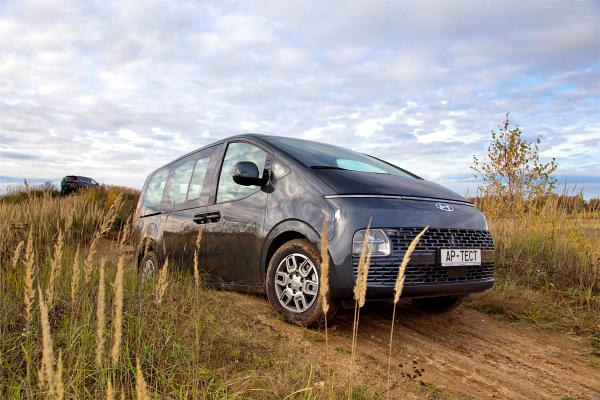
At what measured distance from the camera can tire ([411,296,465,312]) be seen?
145 inches

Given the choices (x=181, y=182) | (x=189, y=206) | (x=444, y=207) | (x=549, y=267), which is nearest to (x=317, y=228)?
(x=444, y=207)

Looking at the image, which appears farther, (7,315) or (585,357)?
(585,357)

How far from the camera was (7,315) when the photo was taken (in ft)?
7.46

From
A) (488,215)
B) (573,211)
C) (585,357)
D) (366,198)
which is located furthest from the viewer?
(488,215)

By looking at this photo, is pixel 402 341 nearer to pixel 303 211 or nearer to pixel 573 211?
pixel 303 211

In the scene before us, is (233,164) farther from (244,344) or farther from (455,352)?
(455,352)

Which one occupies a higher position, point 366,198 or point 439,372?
point 366,198

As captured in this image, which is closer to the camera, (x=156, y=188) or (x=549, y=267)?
(x=549, y=267)

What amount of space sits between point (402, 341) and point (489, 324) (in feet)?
4.06

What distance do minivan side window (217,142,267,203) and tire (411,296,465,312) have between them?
2.01 metres

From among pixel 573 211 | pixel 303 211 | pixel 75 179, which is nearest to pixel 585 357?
pixel 303 211

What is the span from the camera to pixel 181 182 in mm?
4891

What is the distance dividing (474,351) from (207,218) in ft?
8.77

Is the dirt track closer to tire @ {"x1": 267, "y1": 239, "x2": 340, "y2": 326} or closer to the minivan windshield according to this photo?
tire @ {"x1": 267, "y1": 239, "x2": 340, "y2": 326}
